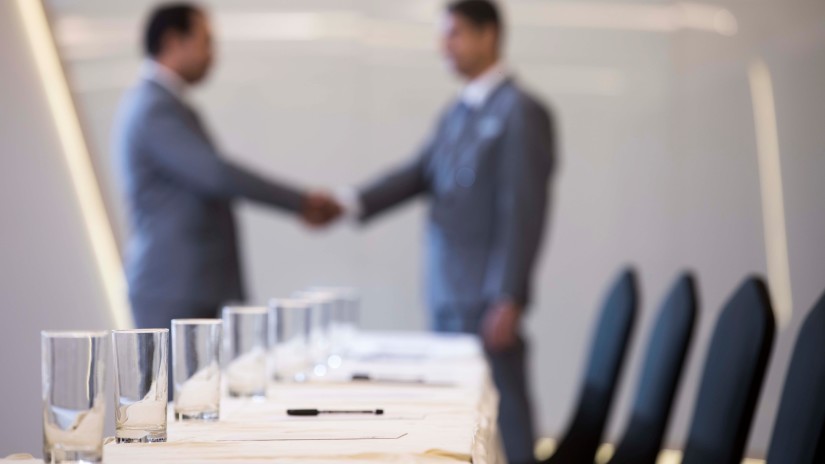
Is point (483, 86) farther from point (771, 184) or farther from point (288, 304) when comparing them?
point (288, 304)

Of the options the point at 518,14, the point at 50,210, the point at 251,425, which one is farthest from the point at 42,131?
the point at 518,14

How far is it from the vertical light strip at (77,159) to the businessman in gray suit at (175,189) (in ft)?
0.68

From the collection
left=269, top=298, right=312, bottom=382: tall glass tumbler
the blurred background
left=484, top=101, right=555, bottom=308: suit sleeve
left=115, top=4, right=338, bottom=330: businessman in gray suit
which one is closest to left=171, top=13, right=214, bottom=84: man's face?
left=115, top=4, right=338, bottom=330: businessman in gray suit

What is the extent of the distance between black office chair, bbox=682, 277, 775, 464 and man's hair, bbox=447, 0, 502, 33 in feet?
8.40

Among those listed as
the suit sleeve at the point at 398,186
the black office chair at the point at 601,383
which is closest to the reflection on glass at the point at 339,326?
the black office chair at the point at 601,383

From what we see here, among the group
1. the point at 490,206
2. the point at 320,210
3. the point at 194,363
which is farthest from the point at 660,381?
the point at 320,210

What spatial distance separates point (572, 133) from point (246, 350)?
4110 mm

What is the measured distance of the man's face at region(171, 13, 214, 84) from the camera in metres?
4.16

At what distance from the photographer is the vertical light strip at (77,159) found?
11.5 feet

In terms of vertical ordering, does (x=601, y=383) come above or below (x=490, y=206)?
below

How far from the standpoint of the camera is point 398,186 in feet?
15.8

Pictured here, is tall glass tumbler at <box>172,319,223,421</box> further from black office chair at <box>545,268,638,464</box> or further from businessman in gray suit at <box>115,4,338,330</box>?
businessman in gray suit at <box>115,4,338,330</box>

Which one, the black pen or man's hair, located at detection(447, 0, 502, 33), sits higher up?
man's hair, located at detection(447, 0, 502, 33)

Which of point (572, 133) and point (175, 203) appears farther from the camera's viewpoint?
point (572, 133)
